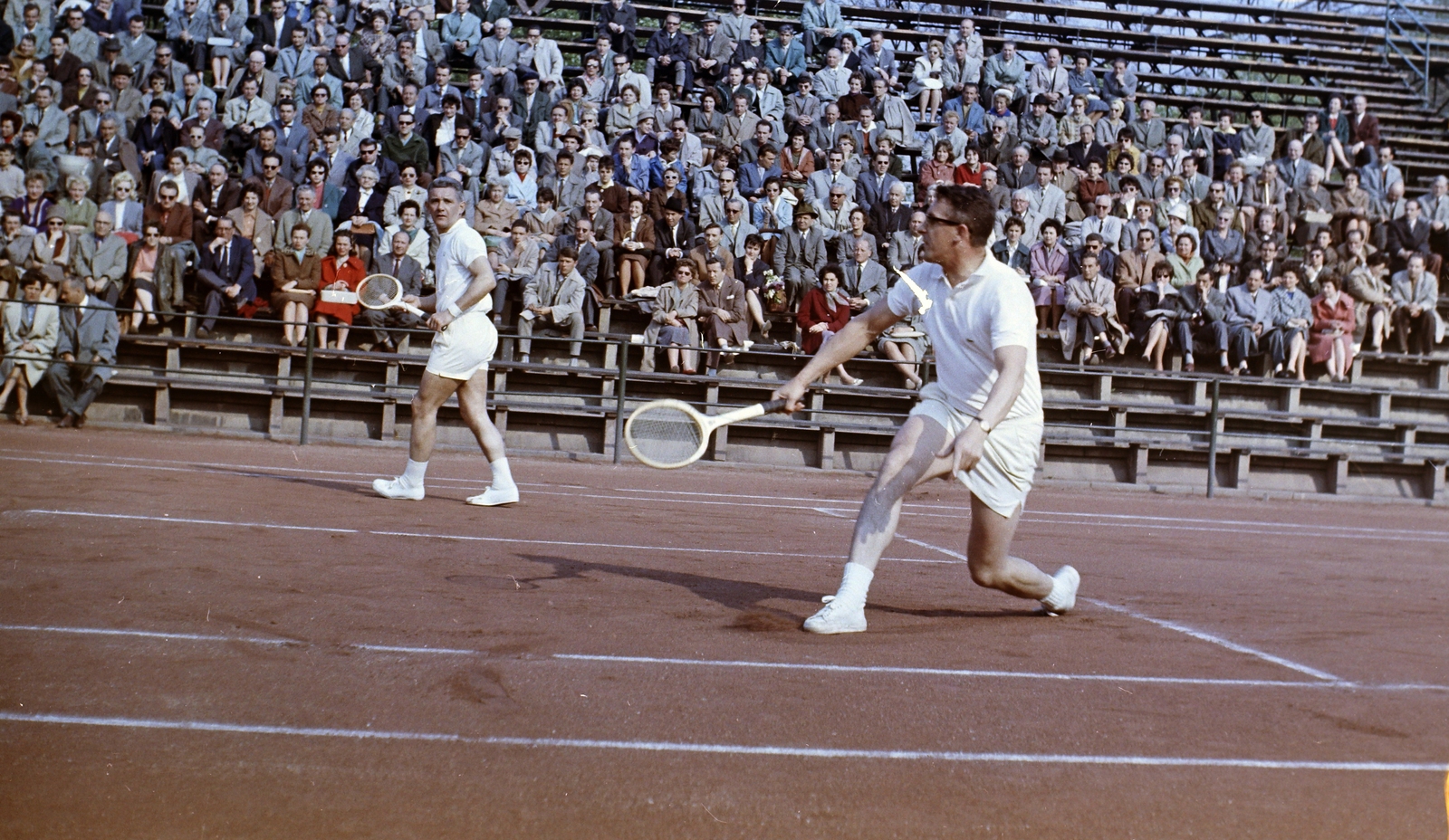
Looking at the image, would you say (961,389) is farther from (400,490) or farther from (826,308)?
(826,308)

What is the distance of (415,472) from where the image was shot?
1031cm

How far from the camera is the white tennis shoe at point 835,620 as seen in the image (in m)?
6.07

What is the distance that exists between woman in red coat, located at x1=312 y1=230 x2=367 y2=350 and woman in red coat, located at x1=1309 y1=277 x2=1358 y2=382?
1297cm

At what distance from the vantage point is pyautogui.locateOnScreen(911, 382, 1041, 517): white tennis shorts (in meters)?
6.22

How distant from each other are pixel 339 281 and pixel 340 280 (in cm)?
10

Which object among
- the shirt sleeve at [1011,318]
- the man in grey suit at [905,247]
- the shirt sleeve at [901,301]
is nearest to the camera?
the shirt sleeve at [1011,318]

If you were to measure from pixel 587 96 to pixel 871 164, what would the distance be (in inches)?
179

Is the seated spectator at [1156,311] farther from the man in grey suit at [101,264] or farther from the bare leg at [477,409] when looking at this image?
the man in grey suit at [101,264]

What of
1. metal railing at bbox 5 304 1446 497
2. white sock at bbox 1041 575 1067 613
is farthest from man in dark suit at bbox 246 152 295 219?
white sock at bbox 1041 575 1067 613

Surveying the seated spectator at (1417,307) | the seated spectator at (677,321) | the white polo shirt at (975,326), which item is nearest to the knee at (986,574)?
the white polo shirt at (975,326)

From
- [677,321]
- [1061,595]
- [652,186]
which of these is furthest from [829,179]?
[1061,595]

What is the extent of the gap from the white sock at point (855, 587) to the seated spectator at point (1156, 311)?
13424mm

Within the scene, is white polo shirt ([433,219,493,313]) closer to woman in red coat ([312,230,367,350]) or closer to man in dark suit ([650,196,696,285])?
woman in red coat ([312,230,367,350])

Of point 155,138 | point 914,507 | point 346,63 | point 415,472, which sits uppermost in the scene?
point 346,63
